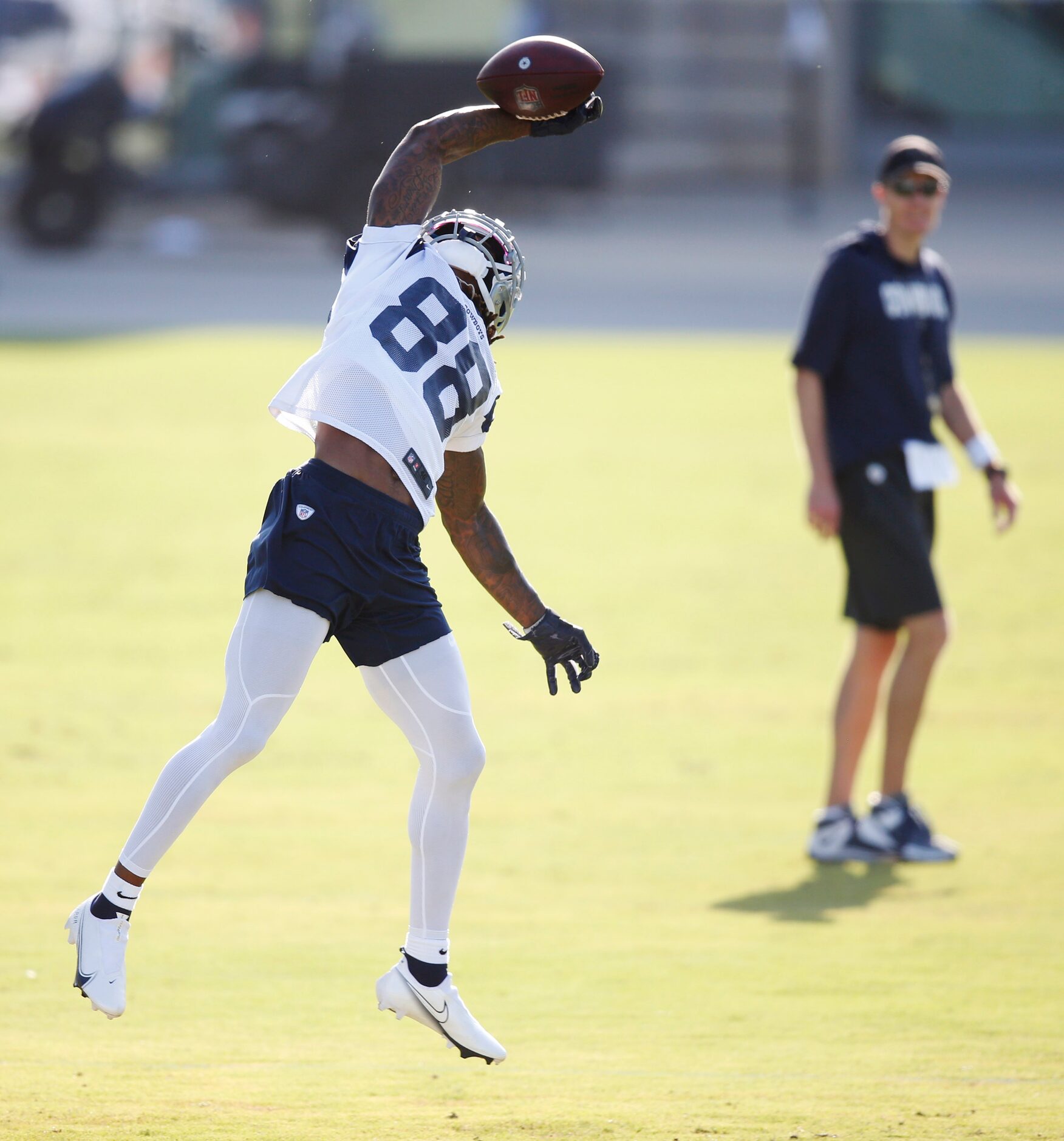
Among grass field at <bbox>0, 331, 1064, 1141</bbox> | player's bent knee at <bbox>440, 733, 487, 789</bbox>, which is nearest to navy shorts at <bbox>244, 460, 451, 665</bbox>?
player's bent knee at <bbox>440, 733, 487, 789</bbox>

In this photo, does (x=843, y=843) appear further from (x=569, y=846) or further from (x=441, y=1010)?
(x=441, y=1010)

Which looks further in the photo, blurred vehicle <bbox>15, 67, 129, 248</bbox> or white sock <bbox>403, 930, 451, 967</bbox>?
blurred vehicle <bbox>15, 67, 129, 248</bbox>

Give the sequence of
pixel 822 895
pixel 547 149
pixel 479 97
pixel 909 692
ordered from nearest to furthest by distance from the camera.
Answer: pixel 822 895 → pixel 909 692 → pixel 479 97 → pixel 547 149

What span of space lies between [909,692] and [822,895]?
0.93 m

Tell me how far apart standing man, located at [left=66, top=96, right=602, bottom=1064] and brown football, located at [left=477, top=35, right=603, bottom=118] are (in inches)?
2.9

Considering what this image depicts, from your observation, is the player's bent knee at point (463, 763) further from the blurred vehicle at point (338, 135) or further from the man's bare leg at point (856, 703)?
the blurred vehicle at point (338, 135)

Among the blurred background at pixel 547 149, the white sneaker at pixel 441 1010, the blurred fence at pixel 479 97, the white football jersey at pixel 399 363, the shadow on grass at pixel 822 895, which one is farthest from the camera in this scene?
the blurred fence at pixel 479 97

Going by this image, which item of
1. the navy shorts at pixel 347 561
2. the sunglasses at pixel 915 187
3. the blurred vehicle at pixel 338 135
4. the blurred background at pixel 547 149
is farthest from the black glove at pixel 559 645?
the blurred vehicle at pixel 338 135

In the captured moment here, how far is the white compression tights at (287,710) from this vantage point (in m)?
4.23

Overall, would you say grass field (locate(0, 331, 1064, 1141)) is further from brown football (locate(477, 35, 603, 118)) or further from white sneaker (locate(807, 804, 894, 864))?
brown football (locate(477, 35, 603, 118))

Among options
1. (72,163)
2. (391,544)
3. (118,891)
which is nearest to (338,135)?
(72,163)

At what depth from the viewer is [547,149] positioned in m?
23.7

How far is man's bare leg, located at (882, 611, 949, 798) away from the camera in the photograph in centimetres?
683

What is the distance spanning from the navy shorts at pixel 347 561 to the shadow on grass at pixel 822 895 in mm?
2345
